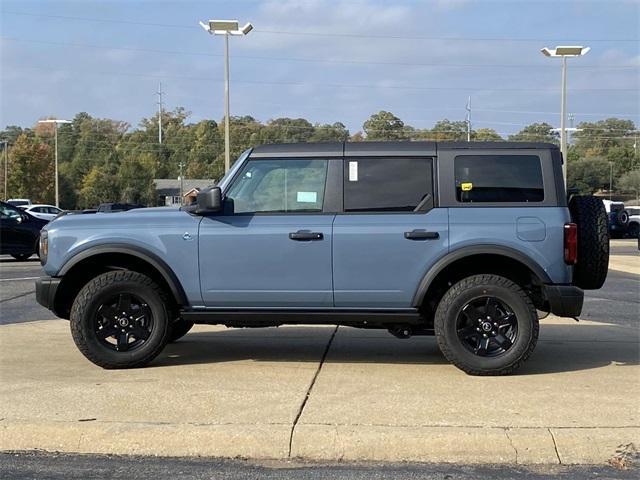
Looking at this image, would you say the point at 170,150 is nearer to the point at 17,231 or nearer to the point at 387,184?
the point at 17,231

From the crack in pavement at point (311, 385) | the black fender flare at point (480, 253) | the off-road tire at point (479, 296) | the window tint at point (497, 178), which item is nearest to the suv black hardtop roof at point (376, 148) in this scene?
the window tint at point (497, 178)

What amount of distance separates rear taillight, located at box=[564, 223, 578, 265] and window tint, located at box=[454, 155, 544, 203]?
39 centimetres

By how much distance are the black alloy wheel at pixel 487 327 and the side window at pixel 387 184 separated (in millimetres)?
969

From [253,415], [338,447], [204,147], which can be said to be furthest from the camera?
[204,147]

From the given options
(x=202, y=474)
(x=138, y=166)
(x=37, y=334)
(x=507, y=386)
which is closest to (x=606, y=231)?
(x=507, y=386)

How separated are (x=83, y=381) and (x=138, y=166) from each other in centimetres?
7169

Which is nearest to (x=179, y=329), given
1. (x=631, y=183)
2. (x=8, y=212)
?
(x=8, y=212)

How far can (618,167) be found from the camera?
8838 centimetres

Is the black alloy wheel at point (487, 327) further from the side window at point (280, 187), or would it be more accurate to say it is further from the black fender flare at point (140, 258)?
the black fender flare at point (140, 258)

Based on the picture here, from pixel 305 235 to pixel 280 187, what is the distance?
0.52 m

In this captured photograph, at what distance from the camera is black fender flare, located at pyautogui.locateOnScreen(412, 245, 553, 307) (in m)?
5.80

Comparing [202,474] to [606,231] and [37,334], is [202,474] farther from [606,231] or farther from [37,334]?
[37,334]

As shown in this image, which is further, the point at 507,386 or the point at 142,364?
the point at 142,364

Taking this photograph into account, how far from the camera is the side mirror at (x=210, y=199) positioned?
232 inches
